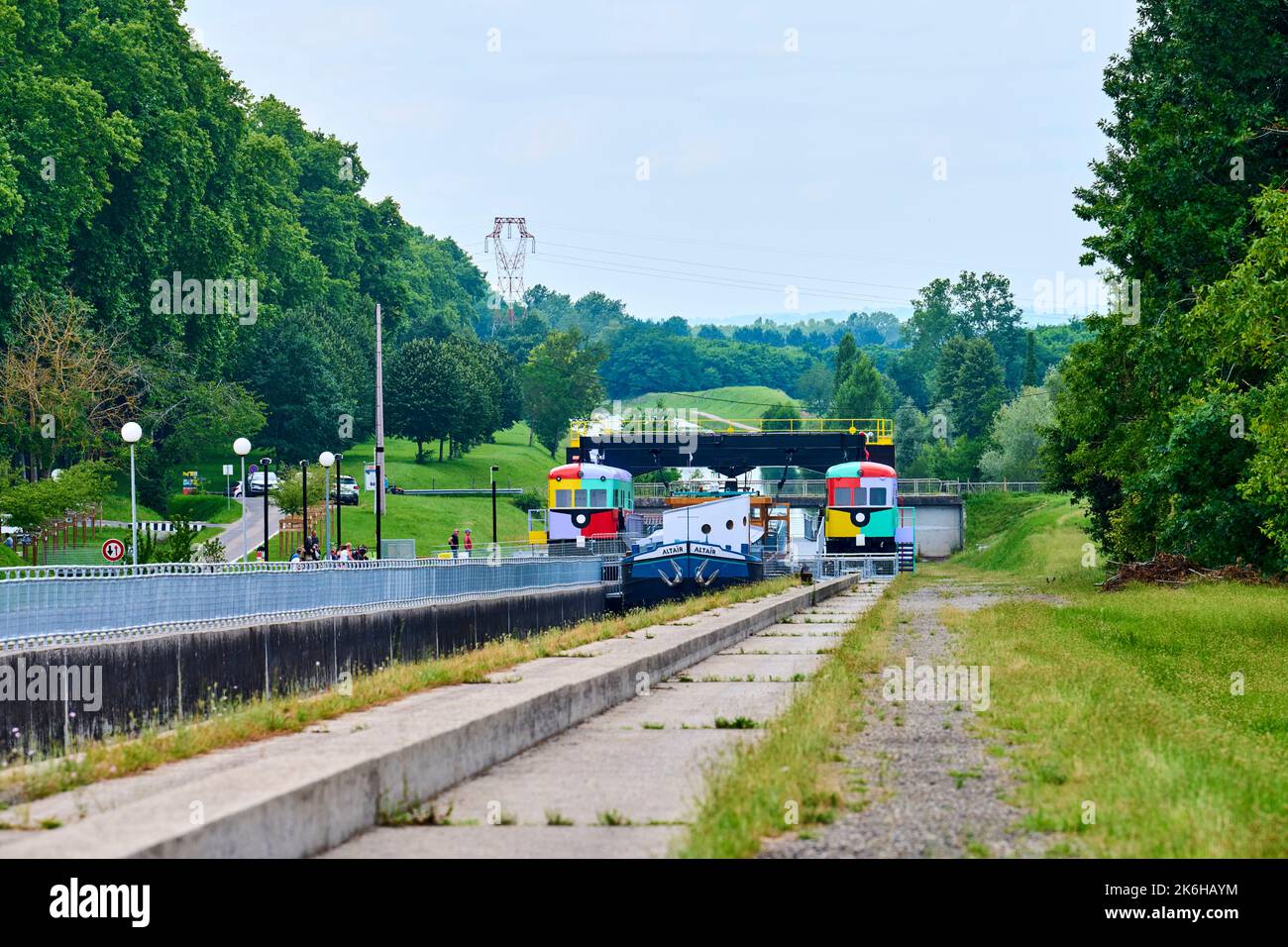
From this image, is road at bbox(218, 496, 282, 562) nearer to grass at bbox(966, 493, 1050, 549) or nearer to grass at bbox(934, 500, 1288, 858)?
grass at bbox(934, 500, 1288, 858)

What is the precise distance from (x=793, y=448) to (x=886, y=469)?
347 inches

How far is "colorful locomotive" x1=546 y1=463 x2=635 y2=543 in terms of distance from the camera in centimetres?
7944

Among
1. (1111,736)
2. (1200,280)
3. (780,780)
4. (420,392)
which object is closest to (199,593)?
(1111,736)

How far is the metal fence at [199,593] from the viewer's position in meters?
18.5

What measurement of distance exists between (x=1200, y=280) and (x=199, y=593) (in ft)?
86.5

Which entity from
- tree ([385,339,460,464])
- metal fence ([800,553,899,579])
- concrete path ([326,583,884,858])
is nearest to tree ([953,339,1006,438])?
tree ([385,339,460,464])

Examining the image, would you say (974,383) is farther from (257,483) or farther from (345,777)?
(345,777)

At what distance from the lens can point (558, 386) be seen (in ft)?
529

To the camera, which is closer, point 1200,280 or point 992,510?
point 1200,280

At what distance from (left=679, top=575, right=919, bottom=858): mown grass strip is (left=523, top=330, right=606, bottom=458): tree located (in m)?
143

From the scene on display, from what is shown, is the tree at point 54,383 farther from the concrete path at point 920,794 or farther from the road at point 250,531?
the concrete path at point 920,794
